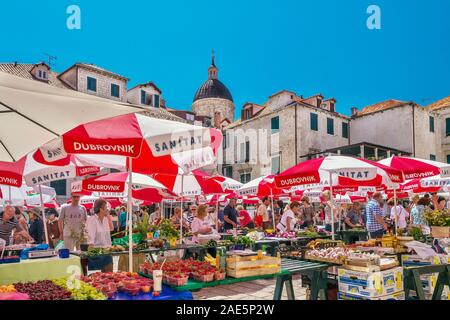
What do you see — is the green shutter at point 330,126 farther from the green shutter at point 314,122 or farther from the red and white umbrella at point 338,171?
the red and white umbrella at point 338,171

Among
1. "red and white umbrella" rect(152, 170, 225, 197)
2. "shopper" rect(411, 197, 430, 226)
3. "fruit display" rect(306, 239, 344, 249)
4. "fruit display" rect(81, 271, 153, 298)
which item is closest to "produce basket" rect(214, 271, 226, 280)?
"fruit display" rect(81, 271, 153, 298)

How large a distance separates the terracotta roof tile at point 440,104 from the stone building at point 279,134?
27.7 feet

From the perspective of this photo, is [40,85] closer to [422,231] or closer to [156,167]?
[156,167]

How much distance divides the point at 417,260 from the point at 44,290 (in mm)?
5127

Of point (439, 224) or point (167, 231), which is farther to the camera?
point (167, 231)

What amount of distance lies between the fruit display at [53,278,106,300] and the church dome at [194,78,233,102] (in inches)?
2166

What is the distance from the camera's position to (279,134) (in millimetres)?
36656

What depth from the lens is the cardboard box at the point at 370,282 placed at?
4.86 meters

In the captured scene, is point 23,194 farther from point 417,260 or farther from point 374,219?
point 417,260

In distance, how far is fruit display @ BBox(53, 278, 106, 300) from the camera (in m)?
3.53

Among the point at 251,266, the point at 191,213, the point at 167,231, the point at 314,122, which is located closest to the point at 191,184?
the point at 167,231

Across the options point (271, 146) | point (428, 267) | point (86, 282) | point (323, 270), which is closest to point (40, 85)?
point (86, 282)

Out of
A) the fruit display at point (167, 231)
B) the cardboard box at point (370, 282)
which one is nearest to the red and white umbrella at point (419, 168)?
the cardboard box at point (370, 282)
